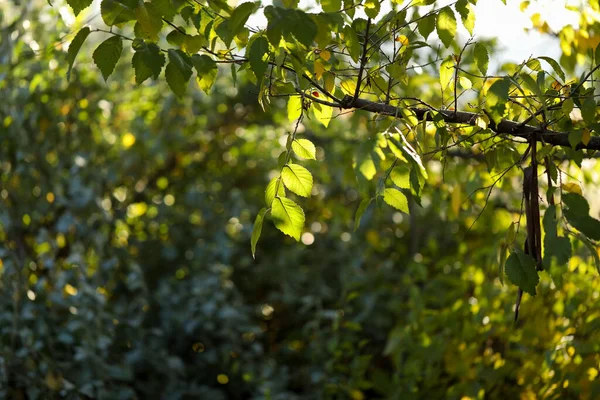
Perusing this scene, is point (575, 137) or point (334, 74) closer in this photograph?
point (575, 137)

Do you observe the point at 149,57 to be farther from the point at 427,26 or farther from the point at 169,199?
the point at 169,199

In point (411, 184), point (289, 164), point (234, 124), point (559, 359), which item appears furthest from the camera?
point (234, 124)

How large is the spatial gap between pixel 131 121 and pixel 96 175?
0.43 meters

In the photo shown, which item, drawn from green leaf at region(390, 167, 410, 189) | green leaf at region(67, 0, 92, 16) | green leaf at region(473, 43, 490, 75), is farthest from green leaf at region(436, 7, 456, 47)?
green leaf at region(67, 0, 92, 16)

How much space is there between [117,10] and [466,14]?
605mm

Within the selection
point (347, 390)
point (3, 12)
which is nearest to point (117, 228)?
point (3, 12)

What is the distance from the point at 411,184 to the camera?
116 cm

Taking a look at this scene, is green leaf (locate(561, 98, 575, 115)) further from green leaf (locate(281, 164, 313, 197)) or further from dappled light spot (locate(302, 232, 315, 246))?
dappled light spot (locate(302, 232, 315, 246))

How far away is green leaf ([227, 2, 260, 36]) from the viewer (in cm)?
104

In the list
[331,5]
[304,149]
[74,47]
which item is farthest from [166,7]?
[304,149]

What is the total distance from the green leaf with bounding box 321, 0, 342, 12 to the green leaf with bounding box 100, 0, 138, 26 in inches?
11.6

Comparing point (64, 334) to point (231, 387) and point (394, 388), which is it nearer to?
point (231, 387)

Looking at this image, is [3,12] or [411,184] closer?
[411,184]

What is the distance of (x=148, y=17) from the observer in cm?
112
